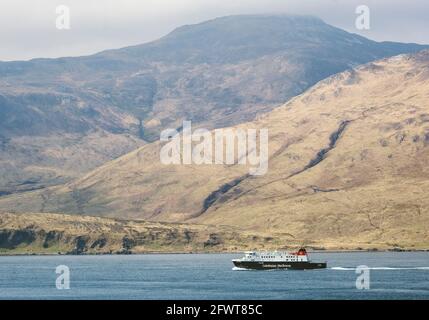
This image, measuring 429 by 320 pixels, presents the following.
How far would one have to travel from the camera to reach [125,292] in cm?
19550
